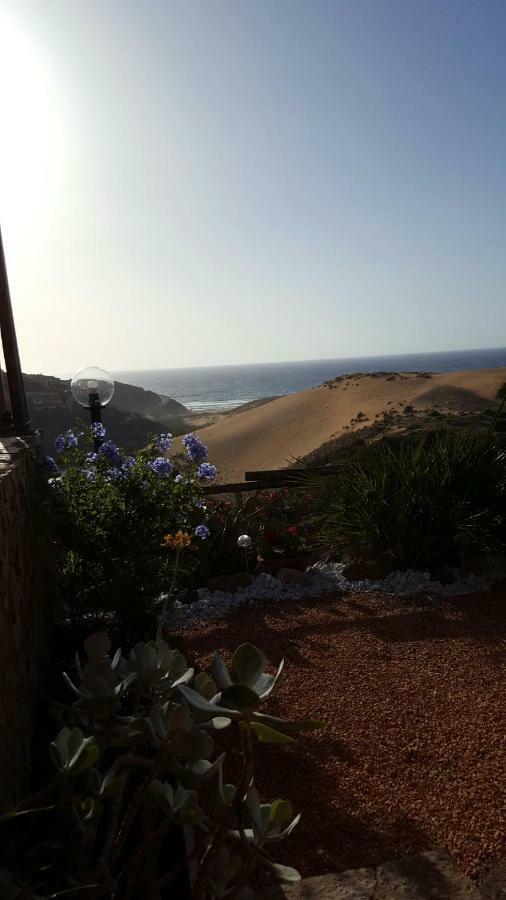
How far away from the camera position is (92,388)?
502 centimetres

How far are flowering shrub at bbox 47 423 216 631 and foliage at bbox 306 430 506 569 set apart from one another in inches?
67.3

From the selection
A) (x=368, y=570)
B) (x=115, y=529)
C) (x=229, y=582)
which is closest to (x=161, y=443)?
(x=115, y=529)

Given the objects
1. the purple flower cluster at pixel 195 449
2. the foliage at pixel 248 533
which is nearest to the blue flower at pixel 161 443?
the purple flower cluster at pixel 195 449

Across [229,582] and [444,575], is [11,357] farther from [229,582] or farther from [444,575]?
[444,575]

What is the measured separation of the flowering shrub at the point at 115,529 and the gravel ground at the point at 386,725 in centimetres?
54

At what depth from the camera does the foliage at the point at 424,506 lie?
4500 mm

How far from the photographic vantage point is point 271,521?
16.1 feet

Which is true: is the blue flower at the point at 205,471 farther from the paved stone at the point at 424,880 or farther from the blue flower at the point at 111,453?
the paved stone at the point at 424,880

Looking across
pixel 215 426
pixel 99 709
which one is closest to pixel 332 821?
pixel 99 709

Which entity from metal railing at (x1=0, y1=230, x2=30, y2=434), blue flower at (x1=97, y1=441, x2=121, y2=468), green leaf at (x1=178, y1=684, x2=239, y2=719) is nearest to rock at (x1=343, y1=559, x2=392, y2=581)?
blue flower at (x1=97, y1=441, x2=121, y2=468)

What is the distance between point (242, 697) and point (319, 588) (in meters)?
3.15

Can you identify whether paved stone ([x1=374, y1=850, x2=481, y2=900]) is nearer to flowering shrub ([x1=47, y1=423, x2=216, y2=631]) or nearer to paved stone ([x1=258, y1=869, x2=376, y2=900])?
paved stone ([x1=258, y1=869, x2=376, y2=900])

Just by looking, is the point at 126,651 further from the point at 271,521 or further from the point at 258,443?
the point at 258,443

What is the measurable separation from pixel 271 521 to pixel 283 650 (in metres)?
1.74
